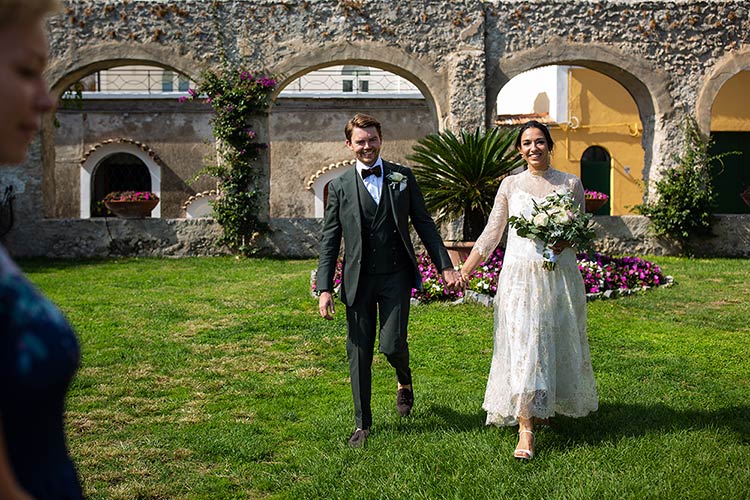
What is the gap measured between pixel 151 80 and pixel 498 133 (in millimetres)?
15189

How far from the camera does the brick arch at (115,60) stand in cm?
1298

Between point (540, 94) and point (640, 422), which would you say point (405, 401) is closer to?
point (640, 422)

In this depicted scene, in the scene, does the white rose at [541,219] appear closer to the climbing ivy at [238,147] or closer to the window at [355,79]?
the climbing ivy at [238,147]

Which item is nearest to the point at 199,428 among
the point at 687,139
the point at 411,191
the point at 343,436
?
the point at 343,436

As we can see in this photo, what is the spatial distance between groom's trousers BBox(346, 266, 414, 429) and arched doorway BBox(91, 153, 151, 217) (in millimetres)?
17628

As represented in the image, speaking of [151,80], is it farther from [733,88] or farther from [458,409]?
[458,409]

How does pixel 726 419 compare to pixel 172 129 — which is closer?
pixel 726 419

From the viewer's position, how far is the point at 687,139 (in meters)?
13.4

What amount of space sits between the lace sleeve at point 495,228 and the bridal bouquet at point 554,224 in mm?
143

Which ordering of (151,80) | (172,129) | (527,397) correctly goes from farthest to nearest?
(151,80) → (172,129) → (527,397)

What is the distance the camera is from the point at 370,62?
13.2 metres

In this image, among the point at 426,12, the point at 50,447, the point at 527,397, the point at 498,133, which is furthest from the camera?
the point at 426,12

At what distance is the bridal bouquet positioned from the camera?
4.23 meters

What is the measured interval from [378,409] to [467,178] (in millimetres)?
4930
